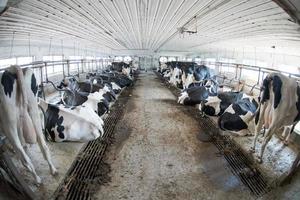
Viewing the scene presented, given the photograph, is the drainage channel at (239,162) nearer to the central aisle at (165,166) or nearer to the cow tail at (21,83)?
the central aisle at (165,166)

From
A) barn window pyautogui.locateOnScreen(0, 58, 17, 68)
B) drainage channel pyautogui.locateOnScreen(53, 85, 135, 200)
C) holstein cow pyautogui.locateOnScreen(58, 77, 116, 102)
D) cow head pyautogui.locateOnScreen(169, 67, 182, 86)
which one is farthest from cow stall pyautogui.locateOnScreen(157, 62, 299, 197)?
cow head pyautogui.locateOnScreen(169, 67, 182, 86)

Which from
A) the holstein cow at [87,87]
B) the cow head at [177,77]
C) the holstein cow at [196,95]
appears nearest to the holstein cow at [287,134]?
the holstein cow at [196,95]

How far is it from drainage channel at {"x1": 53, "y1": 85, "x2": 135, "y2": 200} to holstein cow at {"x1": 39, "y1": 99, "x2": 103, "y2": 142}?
26 cm

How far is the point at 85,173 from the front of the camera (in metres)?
3.44

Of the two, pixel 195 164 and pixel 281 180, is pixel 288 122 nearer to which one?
pixel 281 180

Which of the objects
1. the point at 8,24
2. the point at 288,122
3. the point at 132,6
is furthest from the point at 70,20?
the point at 288,122

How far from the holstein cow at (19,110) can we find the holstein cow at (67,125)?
3.91 feet

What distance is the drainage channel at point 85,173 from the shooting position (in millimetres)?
2955

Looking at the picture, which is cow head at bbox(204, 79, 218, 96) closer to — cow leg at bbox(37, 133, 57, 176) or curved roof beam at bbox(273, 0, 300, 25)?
curved roof beam at bbox(273, 0, 300, 25)

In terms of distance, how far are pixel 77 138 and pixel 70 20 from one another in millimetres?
3262

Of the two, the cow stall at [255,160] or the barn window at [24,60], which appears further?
the barn window at [24,60]

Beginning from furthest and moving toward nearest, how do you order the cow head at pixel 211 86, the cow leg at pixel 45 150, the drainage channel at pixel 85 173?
1. the cow head at pixel 211 86
2. the cow leg at pixel 45 150
3. the drainage channel at pixel 85 173

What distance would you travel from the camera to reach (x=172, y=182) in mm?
3256

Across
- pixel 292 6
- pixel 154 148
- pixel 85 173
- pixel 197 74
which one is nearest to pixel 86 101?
pixel 154 148
